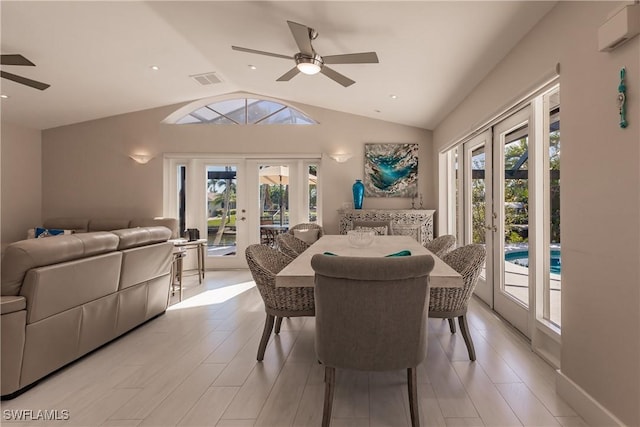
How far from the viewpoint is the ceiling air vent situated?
15.1ft

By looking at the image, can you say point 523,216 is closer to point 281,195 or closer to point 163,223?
point 281,195

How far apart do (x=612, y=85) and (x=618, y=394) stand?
1.43 metres

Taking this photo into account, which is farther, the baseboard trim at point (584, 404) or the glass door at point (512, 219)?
the glass door at point (512, 219)

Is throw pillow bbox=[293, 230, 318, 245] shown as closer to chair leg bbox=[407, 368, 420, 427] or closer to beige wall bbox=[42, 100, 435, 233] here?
beige wall bbox=[42, 100, 435, 233]

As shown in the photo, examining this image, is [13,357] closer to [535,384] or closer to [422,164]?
[535,384]

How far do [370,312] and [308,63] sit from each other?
2.21 meters

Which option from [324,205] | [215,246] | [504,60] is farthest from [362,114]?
[215,246]

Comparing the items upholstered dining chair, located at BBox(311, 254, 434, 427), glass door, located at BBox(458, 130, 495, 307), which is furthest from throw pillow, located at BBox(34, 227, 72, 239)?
glass door, located at BBox(458, 130, 495, 307)

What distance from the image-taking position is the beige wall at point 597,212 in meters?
1.37

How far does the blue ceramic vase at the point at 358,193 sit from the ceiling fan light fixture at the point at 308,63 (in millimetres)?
2622

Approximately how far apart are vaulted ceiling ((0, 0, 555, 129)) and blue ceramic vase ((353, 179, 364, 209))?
3.92 ft

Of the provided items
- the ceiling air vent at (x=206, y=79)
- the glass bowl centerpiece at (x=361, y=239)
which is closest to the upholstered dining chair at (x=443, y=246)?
the glass bowl centerpiece at (x=361, y=239)

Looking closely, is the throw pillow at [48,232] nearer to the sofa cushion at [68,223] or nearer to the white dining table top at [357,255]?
the sofa cushion at [68,223]

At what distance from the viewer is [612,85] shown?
1.48 meters
